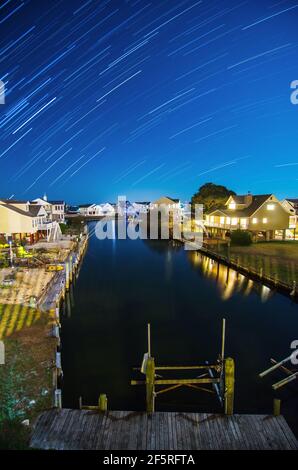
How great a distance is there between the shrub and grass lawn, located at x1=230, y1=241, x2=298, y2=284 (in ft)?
3.25

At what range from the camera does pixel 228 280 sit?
32.1 meters

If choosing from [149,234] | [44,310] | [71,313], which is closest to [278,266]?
[71,313]

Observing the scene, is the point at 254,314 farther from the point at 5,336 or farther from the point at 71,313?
the point at 5,336

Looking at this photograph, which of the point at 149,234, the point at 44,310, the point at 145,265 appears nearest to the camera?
the point at 44,310

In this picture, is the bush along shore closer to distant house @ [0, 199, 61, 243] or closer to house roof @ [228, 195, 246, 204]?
distant house @ [0, 199, 61, 243]

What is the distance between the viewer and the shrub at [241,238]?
46.0 meters

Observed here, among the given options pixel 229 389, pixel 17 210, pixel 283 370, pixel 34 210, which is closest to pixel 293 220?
pixel 34 210

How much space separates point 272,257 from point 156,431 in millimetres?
32046

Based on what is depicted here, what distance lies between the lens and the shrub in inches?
1812

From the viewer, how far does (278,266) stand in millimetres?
31531

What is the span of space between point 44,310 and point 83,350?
12.6 feet

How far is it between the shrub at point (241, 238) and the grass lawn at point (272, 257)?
990 mm

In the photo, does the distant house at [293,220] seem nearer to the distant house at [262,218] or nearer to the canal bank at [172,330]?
the distant house at [262,218]

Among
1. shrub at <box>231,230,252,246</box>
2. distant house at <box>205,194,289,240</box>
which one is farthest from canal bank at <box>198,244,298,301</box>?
distant house at <box>205,194,289,240</box>
